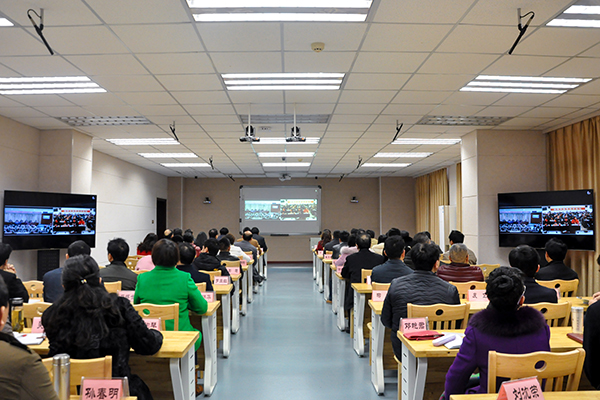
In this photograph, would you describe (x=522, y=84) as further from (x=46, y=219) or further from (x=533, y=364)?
(x=46, y=219)

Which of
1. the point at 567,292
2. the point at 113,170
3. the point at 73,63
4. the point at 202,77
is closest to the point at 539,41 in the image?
the point at 567,292

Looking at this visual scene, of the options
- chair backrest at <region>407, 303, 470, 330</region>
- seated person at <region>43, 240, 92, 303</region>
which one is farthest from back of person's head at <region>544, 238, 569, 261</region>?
seated person at <region>43, 240, 92, 303</region>

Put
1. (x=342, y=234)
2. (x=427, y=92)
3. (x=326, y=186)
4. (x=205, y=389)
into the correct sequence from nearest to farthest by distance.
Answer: (x=205, y=389) < (x=427, y=92) < (x=342, y=234) < (x=326, y=186)

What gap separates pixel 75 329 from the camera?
1.97 m

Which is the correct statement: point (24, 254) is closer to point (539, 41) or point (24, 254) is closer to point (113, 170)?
point (113, 170)

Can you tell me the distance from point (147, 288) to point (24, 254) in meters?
4.90

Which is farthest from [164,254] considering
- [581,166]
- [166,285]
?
[581,166]

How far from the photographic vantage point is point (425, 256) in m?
2.98

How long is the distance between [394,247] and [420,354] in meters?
1.70

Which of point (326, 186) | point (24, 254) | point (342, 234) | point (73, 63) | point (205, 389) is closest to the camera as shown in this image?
point (205, 389)

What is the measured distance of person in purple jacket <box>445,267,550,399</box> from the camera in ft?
6.09

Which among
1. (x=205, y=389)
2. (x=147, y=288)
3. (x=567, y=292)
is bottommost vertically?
(x=205, y=389)

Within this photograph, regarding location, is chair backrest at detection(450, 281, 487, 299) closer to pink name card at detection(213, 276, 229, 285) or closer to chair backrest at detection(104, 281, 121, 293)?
→ pink name card at detection(213, 276, 229, 285)

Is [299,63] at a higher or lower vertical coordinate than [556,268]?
higher
